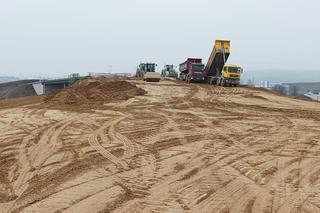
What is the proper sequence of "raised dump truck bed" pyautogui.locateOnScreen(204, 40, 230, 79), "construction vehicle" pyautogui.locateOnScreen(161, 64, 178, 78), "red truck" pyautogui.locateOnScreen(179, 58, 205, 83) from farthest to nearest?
1. "construction vehicle" pyautogui.locateOnScreen(161, 64, 178, 78)
2. "red truck" pyautogui.locateOnScreen(179, 58, 205, 83)
3. "raised dump truck bed" pyautogui.locateOnScreen(204, 40, 230, 79)

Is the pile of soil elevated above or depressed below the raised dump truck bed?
below

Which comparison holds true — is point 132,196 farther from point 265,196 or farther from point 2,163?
point 2,163

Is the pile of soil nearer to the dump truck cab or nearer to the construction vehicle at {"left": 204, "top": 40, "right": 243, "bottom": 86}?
the dump truck cab

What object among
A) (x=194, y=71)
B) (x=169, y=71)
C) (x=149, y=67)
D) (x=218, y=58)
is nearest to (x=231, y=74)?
(x=218, y=58)

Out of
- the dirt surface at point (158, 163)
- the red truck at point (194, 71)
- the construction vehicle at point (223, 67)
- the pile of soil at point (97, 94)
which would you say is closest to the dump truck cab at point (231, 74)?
the construction vehicle at point (223, 67)

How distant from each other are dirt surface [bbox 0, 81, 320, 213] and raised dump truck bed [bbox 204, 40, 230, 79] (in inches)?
845

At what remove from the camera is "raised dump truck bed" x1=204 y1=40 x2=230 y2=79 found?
39531 mm

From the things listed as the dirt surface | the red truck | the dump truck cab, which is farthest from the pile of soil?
the red truck

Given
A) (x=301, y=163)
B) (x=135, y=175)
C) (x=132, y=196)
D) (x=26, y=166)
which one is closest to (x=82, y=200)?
(x=132, y=196)

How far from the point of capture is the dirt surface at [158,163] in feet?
24.2

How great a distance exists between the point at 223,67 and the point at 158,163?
102 ft

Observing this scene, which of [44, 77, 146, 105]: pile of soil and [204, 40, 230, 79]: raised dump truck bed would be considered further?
[204, 40, 230, 79]: raised dump truck bed

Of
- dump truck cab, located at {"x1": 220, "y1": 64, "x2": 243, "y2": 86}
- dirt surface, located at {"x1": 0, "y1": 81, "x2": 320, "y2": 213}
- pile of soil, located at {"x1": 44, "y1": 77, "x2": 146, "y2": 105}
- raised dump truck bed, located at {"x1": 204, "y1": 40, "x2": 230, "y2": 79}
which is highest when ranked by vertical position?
raised dump truck bed, located at {"x1": 204, "y1": 40, "x2": 230, "y2": 79}

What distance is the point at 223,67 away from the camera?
4003 centimetres
